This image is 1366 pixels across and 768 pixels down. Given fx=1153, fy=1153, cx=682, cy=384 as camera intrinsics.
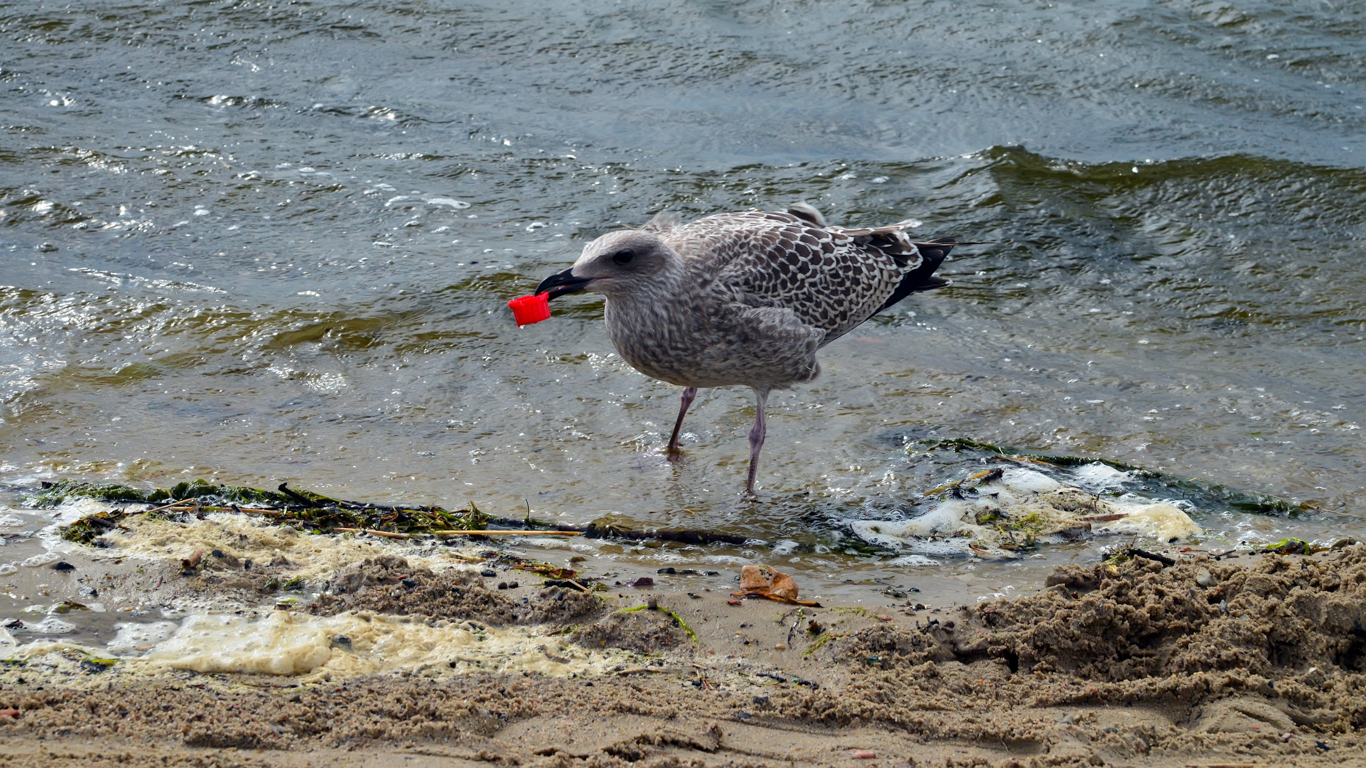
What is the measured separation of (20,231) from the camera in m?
7.98

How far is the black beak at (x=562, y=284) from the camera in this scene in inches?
192

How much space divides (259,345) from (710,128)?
4969 millimetres

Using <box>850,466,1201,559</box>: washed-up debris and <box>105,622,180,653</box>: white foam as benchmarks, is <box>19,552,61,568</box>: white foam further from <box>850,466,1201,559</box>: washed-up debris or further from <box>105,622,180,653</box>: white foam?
<box>850,466,1201,559</box>: washed-up debris

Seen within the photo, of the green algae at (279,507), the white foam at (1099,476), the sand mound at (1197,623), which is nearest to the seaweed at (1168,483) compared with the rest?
the white foam at (1099,476)

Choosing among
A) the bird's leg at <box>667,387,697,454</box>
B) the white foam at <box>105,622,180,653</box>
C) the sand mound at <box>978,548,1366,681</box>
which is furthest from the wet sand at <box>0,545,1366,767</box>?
the bird's leg at <box>667,387,697,454</box>

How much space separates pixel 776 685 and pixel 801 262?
289cm

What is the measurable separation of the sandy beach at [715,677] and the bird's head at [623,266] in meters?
1.56

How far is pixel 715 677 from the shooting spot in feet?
10.7

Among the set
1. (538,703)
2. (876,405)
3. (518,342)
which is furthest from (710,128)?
(538,703)

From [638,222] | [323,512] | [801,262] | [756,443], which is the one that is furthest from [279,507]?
[638,222]

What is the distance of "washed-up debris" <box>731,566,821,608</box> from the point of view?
3928mm

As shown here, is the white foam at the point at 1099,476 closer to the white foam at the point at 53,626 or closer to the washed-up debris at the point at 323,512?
the washed-up debris at the point at 323,512

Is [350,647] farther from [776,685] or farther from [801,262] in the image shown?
[801,262]

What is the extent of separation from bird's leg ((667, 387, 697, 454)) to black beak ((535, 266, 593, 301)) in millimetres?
1015
